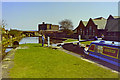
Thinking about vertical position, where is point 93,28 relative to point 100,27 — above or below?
below

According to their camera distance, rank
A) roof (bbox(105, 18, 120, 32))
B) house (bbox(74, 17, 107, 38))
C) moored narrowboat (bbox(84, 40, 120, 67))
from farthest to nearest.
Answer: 1. house (bbox(74, 17, 107, 38))
2. roof (bbox(105, 18, 120, 32))
3. moored narrowboat (bbox(84, 40, 120, 67))

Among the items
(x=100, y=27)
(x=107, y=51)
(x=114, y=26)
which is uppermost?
(x=100, y=27)

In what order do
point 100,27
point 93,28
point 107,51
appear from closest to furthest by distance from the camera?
point 107,51
point 100,27
point 93,28

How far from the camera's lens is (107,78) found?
5422 millimetres

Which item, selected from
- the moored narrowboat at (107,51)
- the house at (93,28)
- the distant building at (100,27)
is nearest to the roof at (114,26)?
the distant building at (100,27)

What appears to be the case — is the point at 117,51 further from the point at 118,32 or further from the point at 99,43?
the point at 118,32

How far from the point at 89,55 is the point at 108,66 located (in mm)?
2784

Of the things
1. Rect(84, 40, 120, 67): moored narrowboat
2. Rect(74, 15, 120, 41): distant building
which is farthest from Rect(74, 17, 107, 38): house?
Rect(84, 40, 120, 67): moored narrowboat

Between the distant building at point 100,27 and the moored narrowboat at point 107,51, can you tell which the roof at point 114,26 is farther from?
the moored narrowboat at point 107,51

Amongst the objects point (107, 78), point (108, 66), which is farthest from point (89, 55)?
point (107, 78)

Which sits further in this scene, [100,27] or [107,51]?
[100,27]

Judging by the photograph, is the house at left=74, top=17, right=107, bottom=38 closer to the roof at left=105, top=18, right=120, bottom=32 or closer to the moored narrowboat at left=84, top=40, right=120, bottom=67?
the roof at left=105, top=18, right=120, bottom=32

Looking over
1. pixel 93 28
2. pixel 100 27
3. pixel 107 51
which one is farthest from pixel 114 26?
pixel 107 51

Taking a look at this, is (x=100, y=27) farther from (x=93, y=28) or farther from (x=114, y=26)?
(x=114, y=26)
